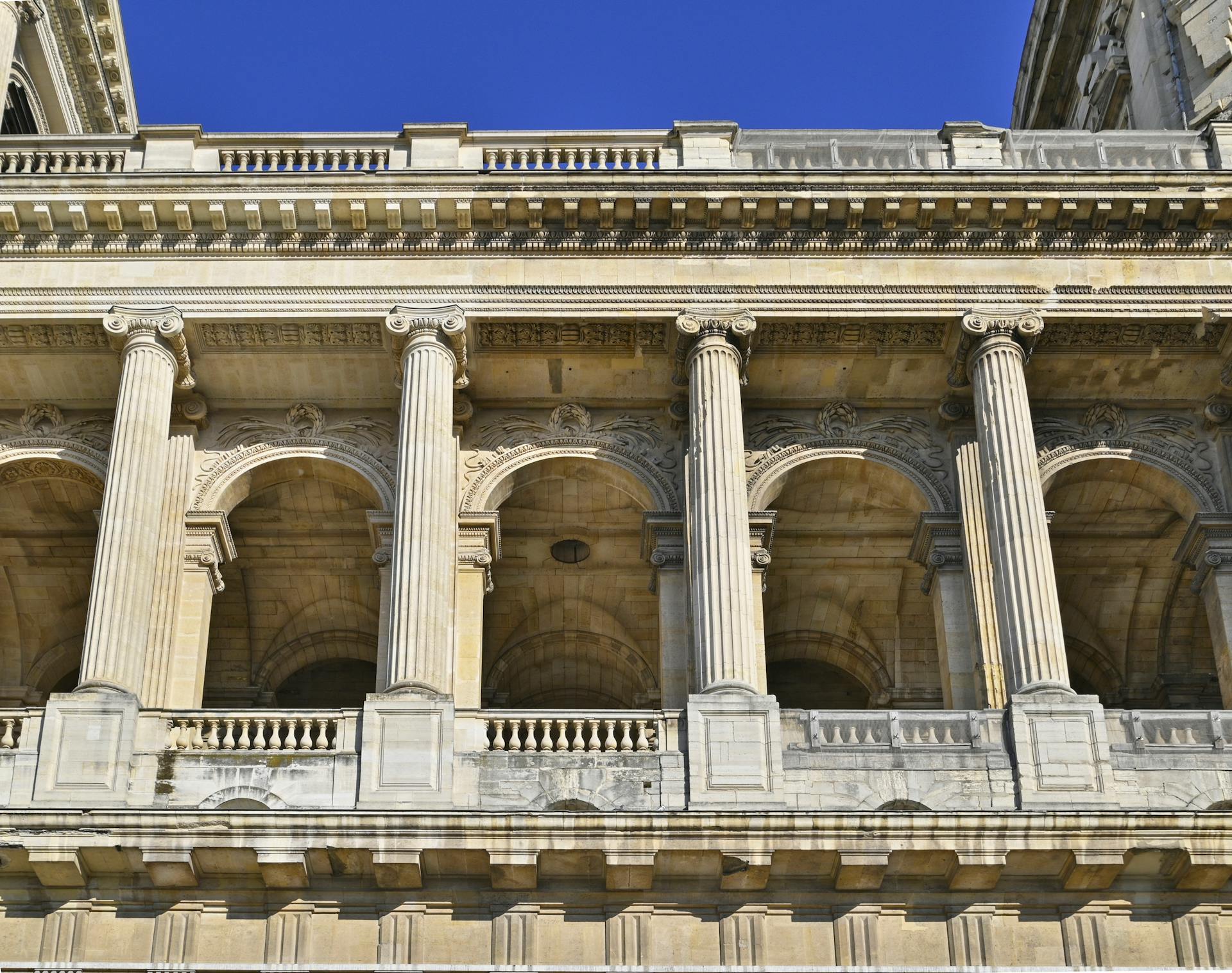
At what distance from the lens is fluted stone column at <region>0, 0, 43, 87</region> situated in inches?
1299

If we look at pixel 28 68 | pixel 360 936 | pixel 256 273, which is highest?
pixel 28 68

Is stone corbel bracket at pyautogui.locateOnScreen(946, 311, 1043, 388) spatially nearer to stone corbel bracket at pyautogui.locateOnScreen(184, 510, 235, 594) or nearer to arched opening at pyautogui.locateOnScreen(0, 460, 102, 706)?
stone corbel bracket at pyautogui.locateOnScreen(184, 510, 235, 594)

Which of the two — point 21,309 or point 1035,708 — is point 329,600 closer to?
point 21,309

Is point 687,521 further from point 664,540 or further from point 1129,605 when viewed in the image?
point 1129,605

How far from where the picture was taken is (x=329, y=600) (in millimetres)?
30938

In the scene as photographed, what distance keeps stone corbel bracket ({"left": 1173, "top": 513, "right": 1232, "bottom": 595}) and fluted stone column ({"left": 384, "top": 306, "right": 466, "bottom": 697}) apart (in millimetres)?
10557

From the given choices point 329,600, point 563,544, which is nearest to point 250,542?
point 329,600

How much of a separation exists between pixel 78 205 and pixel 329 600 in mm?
8126

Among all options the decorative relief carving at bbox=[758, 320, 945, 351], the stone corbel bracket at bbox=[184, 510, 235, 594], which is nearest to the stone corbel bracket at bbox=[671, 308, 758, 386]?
the decorative relief carving at bbox=[758, 320, 945, 351]

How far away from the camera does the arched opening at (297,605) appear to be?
29609mm

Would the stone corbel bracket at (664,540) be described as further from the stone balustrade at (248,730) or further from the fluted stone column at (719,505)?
the stone balustrade at (248,730)

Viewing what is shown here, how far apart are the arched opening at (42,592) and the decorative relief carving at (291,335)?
465 cm

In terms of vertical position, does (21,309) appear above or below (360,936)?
above

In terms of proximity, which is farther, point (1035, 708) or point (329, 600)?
point (329, 600)
